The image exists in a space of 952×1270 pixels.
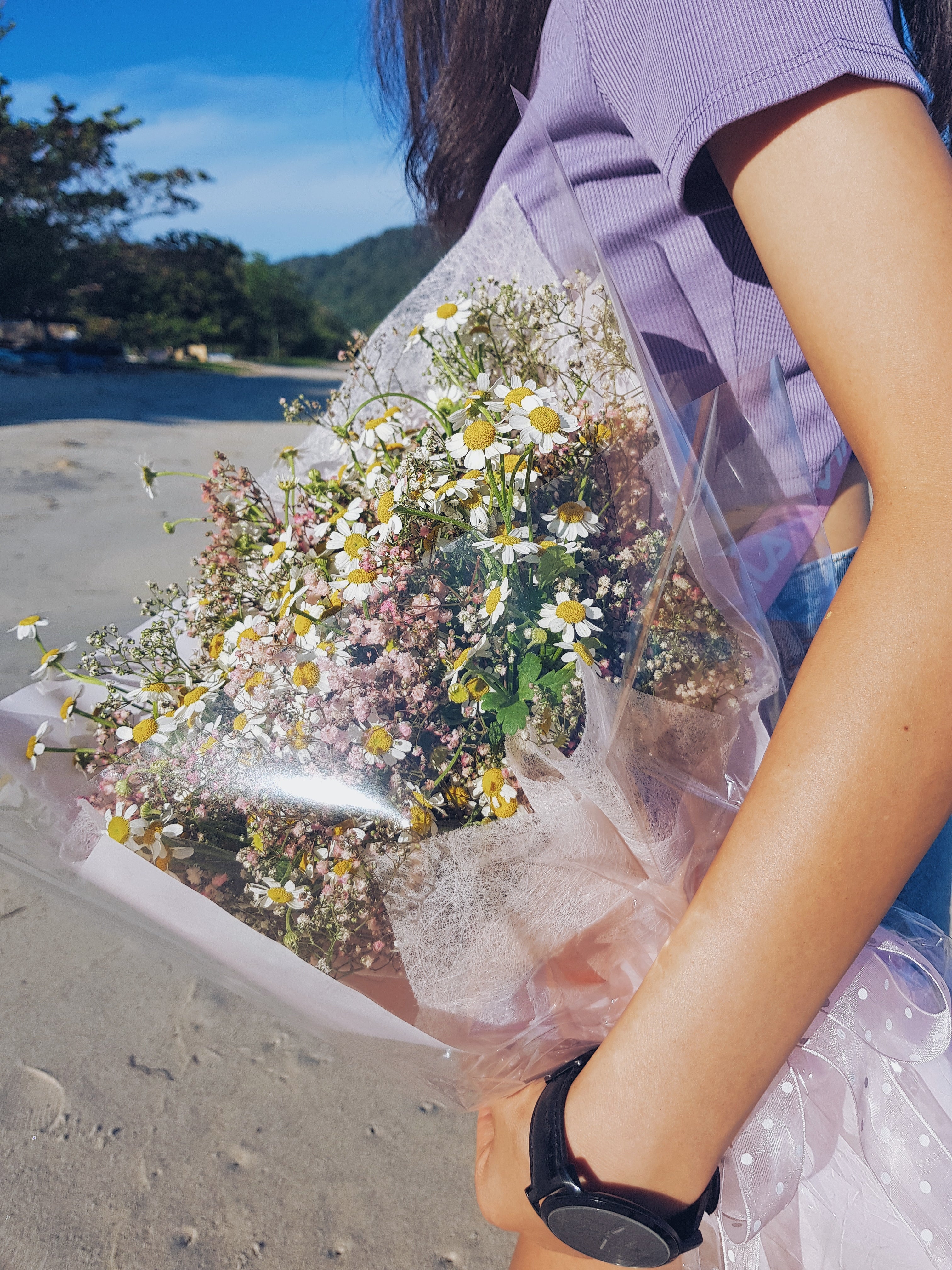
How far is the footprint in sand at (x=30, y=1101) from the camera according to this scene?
126 centimetres

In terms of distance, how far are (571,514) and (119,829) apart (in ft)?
1.73

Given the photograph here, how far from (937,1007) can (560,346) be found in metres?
0.87

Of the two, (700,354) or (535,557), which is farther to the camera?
(700,354)

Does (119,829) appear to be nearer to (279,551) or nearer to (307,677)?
(307,677)

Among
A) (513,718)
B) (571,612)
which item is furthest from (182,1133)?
(571,612)

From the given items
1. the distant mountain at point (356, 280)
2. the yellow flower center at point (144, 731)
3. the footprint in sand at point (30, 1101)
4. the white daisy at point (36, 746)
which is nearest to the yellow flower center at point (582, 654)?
the yellow flower center at point (144, 731)

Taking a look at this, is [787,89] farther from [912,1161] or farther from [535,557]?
[912,1161]

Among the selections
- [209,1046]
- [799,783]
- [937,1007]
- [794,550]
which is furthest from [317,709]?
[209,1046]

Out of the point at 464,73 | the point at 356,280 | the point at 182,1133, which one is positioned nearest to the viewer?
the point at 464,73

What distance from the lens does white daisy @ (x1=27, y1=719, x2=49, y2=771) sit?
816mm

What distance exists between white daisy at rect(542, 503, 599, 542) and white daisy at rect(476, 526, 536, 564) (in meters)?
0.04

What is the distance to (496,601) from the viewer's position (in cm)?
71

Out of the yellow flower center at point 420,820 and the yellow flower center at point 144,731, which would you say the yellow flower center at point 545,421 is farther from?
the yellow flower center at point 144,731

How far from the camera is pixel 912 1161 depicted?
830mm
